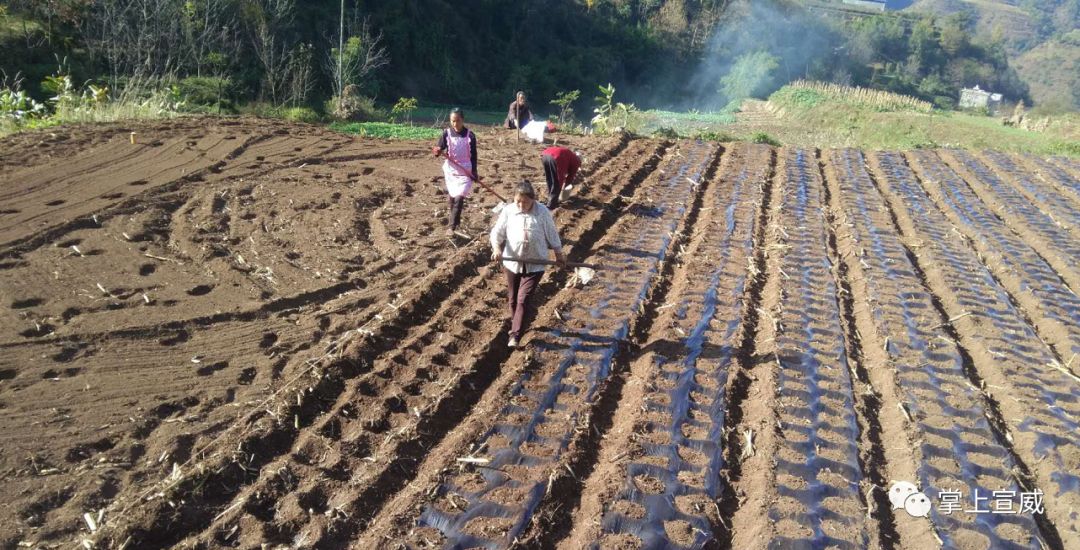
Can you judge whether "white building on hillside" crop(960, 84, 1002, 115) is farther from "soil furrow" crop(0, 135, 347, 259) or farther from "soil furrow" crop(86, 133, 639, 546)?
"soil furrow" crop(86, 133, 639, 546)

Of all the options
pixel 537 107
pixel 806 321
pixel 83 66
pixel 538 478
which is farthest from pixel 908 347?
pixel 537 107

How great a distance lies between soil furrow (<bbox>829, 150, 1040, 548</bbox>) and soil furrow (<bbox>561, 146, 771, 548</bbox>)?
3.62 ft

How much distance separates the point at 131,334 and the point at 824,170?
11.7m

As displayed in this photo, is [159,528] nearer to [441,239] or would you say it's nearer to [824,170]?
[441,239]

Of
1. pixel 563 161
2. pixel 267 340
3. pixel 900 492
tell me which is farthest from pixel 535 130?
pixel 900 492

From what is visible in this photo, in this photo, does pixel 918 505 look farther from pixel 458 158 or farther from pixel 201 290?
pixel 201 290

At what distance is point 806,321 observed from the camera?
6215mm

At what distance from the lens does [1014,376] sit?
5.47m

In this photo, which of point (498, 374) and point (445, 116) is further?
point (445, 116)

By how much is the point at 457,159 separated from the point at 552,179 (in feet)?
4.88

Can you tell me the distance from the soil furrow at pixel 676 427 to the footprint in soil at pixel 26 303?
4.71 meters

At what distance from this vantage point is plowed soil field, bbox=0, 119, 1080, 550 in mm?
3660

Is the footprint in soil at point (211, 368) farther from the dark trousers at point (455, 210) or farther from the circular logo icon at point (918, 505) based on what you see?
the circular logo icon at point (918, 505)

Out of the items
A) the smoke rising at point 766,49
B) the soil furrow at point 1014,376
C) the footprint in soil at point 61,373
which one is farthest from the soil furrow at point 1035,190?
the smoke rising at point 766,49
